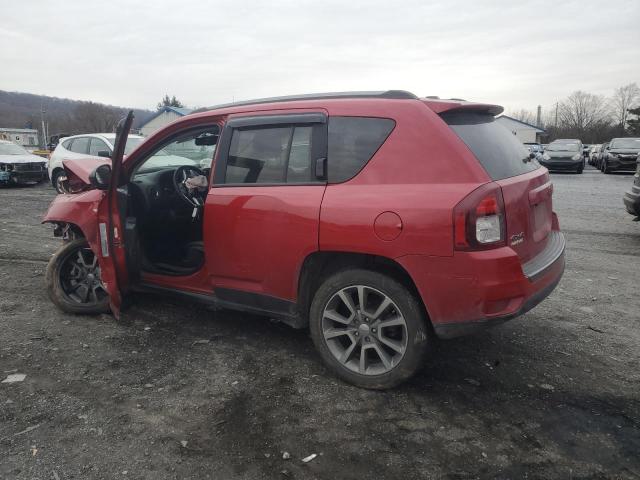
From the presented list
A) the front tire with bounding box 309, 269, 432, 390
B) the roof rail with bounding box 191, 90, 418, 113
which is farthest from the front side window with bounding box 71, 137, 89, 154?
the front tire with bounding box 309, 269, 432, 390

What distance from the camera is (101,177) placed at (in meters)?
3.98

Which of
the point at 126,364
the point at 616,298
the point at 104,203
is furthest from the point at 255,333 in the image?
the point at 616,298

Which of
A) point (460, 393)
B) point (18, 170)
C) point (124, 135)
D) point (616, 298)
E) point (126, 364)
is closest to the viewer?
point (460, 393)

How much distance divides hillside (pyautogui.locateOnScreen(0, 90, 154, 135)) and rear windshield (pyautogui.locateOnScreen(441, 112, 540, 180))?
55794 mm

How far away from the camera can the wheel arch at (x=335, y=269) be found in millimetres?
3156

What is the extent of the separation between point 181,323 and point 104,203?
1198mm

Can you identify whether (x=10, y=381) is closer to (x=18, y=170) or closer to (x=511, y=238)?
(x=511, y=238)

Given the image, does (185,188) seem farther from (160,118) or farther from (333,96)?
(160,118)

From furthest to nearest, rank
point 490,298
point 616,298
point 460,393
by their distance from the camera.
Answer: point 616,298
point 460,393
point 490,298

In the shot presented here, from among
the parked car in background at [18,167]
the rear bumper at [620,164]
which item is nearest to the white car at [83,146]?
the parked car in background at [18,167]

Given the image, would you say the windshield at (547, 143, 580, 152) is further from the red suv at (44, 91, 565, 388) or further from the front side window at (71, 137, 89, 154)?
the red suv at (44, 91, 565, 388)

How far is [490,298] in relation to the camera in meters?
2.83

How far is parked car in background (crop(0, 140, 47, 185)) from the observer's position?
15922mm

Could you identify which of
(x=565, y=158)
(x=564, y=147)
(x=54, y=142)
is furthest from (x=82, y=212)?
(x=564, y=147)
